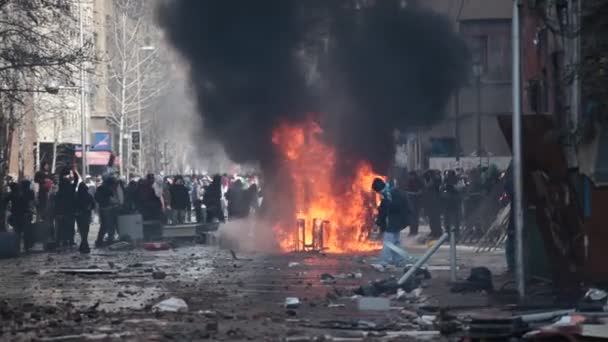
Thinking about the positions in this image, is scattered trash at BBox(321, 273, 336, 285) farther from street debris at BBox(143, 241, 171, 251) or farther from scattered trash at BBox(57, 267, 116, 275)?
street debris at BBox(143, 241, 171, 251)

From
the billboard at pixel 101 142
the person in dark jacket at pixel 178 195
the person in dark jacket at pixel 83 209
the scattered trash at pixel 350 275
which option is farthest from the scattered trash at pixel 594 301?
the billboard at pixel 101 142

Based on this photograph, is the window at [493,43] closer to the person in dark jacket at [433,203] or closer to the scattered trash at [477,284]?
the person in dark jacket at [433,203]

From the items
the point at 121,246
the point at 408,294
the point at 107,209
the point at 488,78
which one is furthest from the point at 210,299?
the point at 488,78

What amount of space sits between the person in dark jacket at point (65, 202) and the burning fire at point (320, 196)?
4.89 meters

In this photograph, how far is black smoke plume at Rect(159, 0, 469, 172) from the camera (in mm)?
28500

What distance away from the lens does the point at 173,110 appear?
2825 inches

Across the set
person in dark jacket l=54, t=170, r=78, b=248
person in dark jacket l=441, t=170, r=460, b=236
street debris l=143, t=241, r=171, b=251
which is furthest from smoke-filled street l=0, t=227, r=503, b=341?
Answer: person in dark jacket l=441, t=170, r=460, b=236

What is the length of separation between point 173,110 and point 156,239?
41338mm

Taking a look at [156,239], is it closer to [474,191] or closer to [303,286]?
[474,191]

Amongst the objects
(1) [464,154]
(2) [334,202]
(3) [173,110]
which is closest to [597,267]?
(2) [334,202]

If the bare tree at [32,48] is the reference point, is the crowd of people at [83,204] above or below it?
below

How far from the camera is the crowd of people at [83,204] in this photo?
27.2 meters

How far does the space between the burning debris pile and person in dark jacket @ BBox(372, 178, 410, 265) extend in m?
6.61

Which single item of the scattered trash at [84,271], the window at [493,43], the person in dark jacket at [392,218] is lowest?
the scattered trash at [84,271]
